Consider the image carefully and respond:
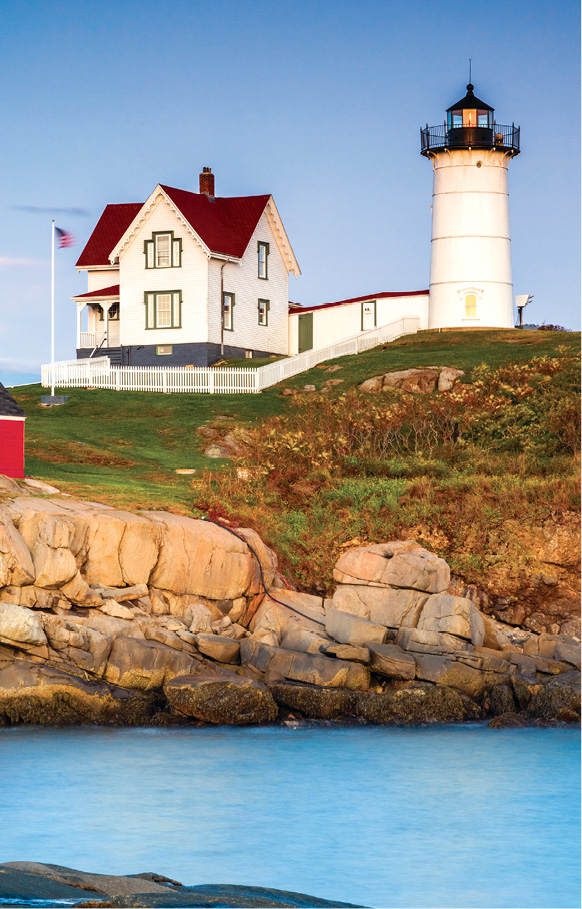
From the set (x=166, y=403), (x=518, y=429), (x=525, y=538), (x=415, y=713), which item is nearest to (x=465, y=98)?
(x=166, y=403)

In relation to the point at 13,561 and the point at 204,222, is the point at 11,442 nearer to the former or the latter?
the point at 13,561

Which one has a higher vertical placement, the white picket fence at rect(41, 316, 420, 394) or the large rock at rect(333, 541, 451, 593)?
the white picket fence at rect(41, 316, 420, 394)

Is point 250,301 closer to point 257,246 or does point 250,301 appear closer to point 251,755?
point 257,246

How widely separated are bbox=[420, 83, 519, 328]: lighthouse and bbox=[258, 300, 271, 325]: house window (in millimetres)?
6925

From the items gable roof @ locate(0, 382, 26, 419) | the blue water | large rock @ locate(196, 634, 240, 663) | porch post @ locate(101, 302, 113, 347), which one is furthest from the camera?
porch post @ locate(101, 302, 113, 347)

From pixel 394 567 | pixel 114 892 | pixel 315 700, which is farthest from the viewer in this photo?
pixel 394 567

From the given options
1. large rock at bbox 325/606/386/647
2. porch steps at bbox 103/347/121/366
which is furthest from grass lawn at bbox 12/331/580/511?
large rock at bbox 325/606/386/647

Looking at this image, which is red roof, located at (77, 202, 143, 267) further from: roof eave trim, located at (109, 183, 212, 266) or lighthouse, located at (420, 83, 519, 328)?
lighthouse, located at (420, 83, 519, 328)

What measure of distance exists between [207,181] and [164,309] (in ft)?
22.8

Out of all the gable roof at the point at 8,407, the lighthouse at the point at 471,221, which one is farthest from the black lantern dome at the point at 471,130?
the gable roof at the point at 8,407

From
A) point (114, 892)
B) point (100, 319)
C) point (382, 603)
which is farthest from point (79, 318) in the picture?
point (114, 892)

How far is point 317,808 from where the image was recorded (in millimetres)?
16172

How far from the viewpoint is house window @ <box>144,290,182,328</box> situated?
4575cm

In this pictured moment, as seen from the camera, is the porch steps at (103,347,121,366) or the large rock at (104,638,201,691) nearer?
the large rock at (104,638,201,691)
